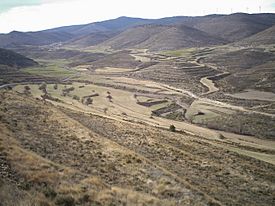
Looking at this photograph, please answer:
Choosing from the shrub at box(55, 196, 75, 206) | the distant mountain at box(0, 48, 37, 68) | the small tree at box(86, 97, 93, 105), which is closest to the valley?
the shrub at box(55, 196, 75, 206)

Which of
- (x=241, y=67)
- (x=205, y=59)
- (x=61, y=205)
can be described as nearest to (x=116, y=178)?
(x=61, y=205)

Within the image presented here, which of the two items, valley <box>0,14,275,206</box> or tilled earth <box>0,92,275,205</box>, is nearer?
valley <box>0,14,275,206</box>

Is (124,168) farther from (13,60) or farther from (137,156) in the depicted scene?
(13,60)

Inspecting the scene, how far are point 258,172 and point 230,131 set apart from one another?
3195 centimetres

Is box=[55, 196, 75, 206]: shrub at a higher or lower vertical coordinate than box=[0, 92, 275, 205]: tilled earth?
higher

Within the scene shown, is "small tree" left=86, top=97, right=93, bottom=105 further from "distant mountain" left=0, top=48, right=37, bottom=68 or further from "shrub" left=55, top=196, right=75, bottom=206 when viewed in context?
"distant mountain" left=0, top=48, right=37, bottom=68

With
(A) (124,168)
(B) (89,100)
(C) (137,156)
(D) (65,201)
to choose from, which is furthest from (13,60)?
(D) (65,201)

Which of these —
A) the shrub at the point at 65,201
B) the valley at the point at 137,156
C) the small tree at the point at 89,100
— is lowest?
the small tree at the point at 89,100

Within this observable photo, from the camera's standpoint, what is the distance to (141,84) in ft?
401

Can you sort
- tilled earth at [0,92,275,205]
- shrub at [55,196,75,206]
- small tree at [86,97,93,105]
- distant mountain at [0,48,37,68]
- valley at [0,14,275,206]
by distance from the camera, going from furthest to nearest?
distant mountain at [0,48,37,68]
small tree at [86,97,93,105]
tilled earth at [0,92,275,205]
valley at [0,14,275,206]
shrub at [55,196,75,206]

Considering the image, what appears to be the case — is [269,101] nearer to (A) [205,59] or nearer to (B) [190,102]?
(B) [190,102]

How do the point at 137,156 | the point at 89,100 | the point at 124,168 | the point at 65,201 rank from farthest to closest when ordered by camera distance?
the point at 89,100
the point at 137,156
the point at 124,168
the point at 65,201

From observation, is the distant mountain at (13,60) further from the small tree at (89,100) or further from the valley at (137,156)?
the valley at (137,156)

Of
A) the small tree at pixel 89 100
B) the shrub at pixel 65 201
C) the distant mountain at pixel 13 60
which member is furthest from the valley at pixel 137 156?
the distant mountain at pixel 13 60
